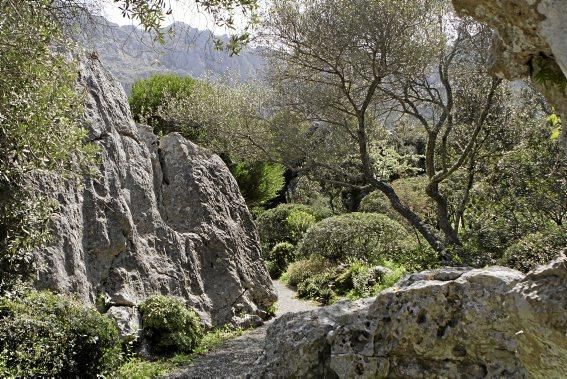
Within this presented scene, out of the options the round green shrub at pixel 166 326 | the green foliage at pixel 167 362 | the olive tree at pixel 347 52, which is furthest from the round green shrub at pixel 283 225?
the round green shrub at pixel 166 326

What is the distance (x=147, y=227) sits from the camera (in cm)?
1166

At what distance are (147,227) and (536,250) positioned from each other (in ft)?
24.9

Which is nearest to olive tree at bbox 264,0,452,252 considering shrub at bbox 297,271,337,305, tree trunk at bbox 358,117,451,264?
tree trunk at bbox 358,117,451,264

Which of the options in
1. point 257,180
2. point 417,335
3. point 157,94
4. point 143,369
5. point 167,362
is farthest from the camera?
point 257,180

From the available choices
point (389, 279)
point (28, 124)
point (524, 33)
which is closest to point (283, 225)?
point (389, 279)

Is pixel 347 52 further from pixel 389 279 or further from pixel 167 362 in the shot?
pixel 167 362

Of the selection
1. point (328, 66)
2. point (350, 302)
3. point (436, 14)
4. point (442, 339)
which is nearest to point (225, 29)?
point (350, 302)

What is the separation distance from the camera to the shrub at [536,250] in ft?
31.3

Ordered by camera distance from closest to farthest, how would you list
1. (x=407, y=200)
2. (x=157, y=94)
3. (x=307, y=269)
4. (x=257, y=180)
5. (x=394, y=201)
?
(x=394, y=201) < (x=307, y=269) < (x=407, y=200) < (x=157, y=94) < (x=257, y=180)

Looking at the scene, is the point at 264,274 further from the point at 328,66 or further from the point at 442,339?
the point at 442,339

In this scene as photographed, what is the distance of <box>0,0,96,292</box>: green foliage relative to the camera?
266 inches

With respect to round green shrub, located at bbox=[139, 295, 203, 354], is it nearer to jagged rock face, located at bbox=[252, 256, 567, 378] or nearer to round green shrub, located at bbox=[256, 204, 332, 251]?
jagged rock face, located at bbox=[252, 256, 567, 378]

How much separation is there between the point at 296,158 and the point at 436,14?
4974 mm

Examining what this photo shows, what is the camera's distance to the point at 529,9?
2.78 metres
